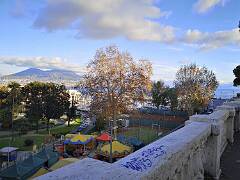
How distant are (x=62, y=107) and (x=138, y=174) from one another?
171 feet

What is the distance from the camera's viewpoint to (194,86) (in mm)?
47750

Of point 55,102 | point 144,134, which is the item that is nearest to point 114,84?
point 144,134

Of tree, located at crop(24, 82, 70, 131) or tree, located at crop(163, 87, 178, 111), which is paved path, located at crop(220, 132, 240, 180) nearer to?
tree, located at crop(24, 82, 70, 131)

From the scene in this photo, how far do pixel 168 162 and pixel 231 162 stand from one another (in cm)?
446

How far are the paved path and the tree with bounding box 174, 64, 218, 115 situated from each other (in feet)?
128

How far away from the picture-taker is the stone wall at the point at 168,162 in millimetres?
2311

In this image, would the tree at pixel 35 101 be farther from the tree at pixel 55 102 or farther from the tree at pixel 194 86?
the tree at pixel 194 86

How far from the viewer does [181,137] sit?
4086 mm

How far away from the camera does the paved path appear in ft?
19.4

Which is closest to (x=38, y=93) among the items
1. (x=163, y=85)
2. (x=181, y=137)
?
(x=163, y=85)

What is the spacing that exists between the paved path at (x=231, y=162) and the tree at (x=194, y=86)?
3895cm

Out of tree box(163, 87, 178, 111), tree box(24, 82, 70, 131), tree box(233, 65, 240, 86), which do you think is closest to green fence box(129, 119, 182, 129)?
tree box(163, 87, 178, 111)

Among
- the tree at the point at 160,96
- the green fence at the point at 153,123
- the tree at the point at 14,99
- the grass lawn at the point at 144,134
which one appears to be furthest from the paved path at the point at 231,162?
the tree at the point at 160,96

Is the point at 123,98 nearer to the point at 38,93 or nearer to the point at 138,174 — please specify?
the point at 38,93
